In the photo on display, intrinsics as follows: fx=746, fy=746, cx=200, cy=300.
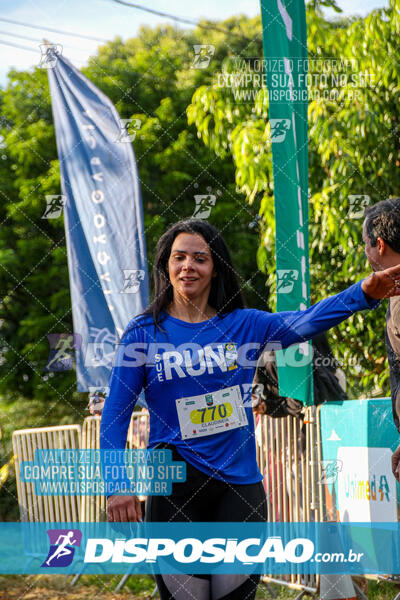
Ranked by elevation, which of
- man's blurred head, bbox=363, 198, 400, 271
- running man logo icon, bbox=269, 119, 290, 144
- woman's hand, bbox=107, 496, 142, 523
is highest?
running man logo icon, bbox=269, 119, 290, 144

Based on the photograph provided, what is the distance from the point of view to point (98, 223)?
5.27 meters

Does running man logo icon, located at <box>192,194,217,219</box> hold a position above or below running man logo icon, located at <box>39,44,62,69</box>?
below

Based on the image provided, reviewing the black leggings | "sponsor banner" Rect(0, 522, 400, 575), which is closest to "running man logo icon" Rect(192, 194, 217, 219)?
"sponsor banner" Rect(0, 522, 400, 575)

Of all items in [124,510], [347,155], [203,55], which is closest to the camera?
[124,510]

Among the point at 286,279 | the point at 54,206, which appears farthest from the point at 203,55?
the point at 286,279

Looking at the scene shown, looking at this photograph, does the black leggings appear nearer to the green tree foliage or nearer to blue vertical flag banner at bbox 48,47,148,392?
blue vertical flag banner at bbox 48,47,148,392

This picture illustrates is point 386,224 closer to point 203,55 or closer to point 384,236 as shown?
point 384,236

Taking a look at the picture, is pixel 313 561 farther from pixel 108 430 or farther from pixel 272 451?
pixel 108 430

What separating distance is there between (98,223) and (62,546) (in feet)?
7.18

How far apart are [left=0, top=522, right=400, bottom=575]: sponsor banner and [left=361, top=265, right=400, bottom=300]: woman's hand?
0.84 m

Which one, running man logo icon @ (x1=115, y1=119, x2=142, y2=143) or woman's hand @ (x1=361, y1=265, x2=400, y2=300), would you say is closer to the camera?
woman's hand @ (x1=361, y1=265, x2=400, y2=300)

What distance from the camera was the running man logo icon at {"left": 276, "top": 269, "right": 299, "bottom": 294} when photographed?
13.8 feet

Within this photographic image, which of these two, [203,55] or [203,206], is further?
[203,55]

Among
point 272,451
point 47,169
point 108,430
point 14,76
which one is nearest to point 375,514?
point 272,451
